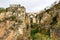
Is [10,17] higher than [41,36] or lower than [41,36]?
higher

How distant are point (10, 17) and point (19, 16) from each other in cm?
228

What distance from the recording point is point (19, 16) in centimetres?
4088

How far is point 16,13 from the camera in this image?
40906 mm

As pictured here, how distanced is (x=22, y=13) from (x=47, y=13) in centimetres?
1830

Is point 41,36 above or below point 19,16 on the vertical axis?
below

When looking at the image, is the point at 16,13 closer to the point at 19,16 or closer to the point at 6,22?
Answer: the point at 19,16

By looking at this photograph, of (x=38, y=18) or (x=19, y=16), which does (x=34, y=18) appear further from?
(x=19, y=16)

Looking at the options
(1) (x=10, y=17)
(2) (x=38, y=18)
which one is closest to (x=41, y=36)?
(1) (x=10, y=17)

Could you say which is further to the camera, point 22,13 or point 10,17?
point 22,13

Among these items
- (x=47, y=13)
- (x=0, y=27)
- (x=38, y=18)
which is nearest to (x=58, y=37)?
(x=0, y=27)

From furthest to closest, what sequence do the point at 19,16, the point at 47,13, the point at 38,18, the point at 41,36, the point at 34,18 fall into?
the point at 34,18 < the point at 38,18 < the point at 47,13 < the point at 41,36 < the point at 19,16

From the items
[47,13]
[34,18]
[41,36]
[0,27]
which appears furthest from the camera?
[34,18]

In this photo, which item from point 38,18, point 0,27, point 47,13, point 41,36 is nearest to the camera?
point 0,27

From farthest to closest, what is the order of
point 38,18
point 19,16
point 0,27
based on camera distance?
point 38,18
point 19,16
point 0,27
